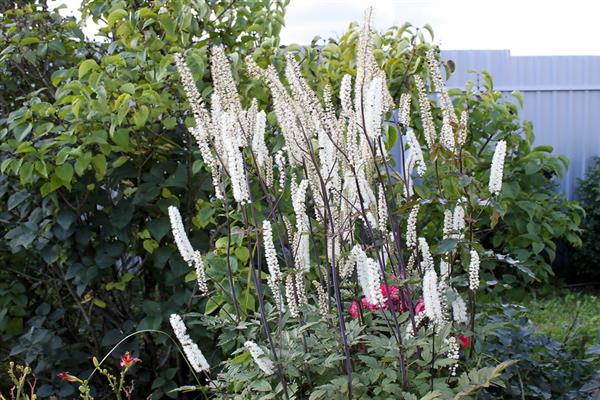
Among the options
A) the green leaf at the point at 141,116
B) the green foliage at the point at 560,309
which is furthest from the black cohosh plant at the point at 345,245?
the green foliage at the point at 560,309

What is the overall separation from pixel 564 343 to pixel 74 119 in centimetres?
192

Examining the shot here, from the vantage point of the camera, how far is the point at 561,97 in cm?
755

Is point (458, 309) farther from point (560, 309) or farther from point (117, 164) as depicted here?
point (560, 309)

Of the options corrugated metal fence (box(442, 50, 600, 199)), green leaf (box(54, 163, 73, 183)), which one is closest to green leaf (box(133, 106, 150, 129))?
green leaf (box(54, 163, 73, 183))

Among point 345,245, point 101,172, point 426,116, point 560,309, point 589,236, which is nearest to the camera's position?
point 426,116

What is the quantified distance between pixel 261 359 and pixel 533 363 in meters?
1.00

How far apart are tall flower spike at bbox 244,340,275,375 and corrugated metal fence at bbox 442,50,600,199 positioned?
588 cm

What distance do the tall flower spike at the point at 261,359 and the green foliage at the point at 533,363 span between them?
67 centimetres

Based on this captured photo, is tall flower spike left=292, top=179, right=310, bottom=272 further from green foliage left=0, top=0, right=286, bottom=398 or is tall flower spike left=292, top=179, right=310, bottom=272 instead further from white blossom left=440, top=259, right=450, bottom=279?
green foliage left=0, top=0, right=286, bottom=398

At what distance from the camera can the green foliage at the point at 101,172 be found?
115 inches

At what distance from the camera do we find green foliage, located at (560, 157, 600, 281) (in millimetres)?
6406

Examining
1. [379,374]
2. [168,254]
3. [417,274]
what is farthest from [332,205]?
[168,254]

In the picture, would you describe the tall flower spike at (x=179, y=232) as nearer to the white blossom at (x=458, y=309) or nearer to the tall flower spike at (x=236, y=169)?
the tall flower spike at (x=236, y=169)

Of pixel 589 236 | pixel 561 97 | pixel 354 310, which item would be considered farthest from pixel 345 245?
pixel 561 97
